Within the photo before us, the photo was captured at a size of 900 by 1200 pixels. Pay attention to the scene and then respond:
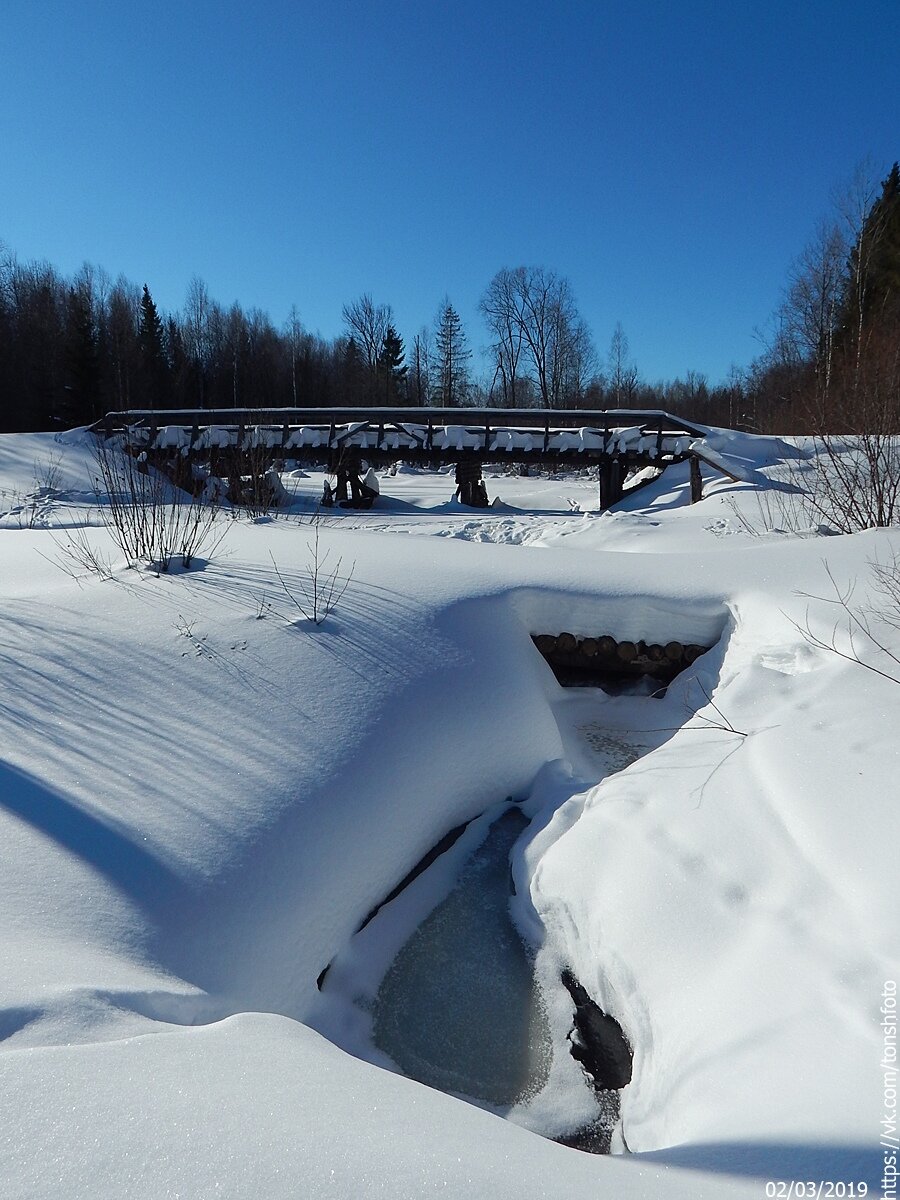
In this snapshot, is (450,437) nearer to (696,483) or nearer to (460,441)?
(460,441)

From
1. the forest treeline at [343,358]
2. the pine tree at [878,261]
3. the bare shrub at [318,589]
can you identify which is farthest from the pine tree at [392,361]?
the bare shrub at [318,589]

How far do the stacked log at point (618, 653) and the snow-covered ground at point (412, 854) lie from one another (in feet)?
0.33

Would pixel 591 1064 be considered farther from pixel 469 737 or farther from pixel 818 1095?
pixel 469 737

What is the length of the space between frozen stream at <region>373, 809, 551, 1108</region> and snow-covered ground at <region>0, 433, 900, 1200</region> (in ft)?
0.43

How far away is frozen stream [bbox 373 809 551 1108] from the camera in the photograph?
2879 mm

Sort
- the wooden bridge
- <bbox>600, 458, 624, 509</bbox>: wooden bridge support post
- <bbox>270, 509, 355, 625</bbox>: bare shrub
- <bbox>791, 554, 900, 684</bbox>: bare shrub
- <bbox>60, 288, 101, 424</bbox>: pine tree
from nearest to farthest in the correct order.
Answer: <bbox>791, 554, 900, 684</bbox>: bare shrub → <bbox>270, 509, 355, 625</bbox>: bare shrub → the wooden bridge → <bbox>600, 458, 624, 509</bbox>: wooden bridge support post → <bbox>60, 288, 101, 424</bbox>: pine tree

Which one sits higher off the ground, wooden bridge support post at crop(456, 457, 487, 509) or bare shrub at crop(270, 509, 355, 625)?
wooden bridge support post at crop(456, 457, 487, 509)

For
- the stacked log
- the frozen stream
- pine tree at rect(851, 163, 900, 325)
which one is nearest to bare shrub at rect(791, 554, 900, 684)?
the stacked log

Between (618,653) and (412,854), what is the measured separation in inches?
99.7

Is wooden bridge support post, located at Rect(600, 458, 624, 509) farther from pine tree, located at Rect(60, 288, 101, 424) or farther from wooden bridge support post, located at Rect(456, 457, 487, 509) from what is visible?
pine tree, located at Rect(60, 288, 101, 424)

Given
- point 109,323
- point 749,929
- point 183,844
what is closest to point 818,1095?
point 749,929

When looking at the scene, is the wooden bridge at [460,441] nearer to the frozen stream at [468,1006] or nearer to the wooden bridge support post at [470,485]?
the wooden bridge support post at [470,485]

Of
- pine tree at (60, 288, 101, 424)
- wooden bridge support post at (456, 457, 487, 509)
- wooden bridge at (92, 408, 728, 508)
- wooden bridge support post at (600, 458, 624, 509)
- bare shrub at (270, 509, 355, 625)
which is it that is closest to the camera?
bare shrub at (270, 509, 355, 625)

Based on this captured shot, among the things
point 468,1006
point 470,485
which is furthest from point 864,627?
point 470,485
